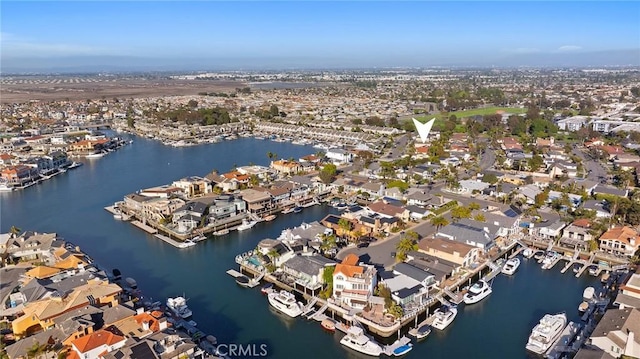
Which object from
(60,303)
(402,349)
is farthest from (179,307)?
(402,349)

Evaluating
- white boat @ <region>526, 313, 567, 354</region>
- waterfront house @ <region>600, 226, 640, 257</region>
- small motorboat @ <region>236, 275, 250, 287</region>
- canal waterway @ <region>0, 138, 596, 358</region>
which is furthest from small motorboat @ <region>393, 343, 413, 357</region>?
waterfront house @ <region>600, 226, 640, 257</region>

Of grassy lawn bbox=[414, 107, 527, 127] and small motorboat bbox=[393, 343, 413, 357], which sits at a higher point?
grassy lawn bbox=[414, 107, 527, 127]

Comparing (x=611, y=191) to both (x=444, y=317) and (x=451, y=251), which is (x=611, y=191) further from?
(x=444, y=317)

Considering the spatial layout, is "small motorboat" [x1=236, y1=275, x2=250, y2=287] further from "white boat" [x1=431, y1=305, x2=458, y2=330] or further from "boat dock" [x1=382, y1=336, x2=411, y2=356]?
"white boat" [x1=431, y1=305, x2=458, y2=330]

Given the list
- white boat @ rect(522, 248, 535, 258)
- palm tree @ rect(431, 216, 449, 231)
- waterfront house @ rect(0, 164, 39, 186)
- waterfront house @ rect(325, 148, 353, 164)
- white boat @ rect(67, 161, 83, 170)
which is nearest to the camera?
white boat @ rect(522, 248, 535, 258)

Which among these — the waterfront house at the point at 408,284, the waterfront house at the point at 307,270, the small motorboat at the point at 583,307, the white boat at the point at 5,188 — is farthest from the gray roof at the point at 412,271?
the white boat at the point at 5,188

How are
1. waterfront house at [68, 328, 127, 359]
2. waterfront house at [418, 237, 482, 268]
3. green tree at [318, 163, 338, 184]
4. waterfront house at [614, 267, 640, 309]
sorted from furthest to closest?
green tree at [318, 163, 338, 184]
waterfront house at [418, 237, 482, 268]
waterfront house at [614, 267, 640, 309]
waterfront house at [68, 328, 127, 359]
